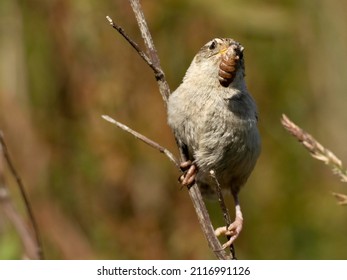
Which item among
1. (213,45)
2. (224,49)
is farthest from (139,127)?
(224,49)

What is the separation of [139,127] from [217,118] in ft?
5.52

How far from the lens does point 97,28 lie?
568 centimetres

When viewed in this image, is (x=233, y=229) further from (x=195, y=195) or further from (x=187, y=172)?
(x=195, y=195)

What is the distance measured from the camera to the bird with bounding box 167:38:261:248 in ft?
13.3

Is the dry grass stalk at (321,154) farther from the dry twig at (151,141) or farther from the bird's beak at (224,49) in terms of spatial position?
the bird's beak at (224,49)

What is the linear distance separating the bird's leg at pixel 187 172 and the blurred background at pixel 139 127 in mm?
1492

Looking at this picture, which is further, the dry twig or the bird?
the bird

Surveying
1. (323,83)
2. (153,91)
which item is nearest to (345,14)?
(323,83)

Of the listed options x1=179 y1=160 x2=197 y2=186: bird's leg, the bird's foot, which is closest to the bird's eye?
x1=179 y1=160 x2=197 y2=186: bird's leg

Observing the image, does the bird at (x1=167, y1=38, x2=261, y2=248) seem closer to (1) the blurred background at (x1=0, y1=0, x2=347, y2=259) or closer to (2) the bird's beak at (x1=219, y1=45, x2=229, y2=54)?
(2) the bird's beak at (x1=219, y1=45, x2=229, y2=54)

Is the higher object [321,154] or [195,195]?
[321,154]

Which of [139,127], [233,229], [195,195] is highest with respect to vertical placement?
[195,195]

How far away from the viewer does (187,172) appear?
395 centimetres
